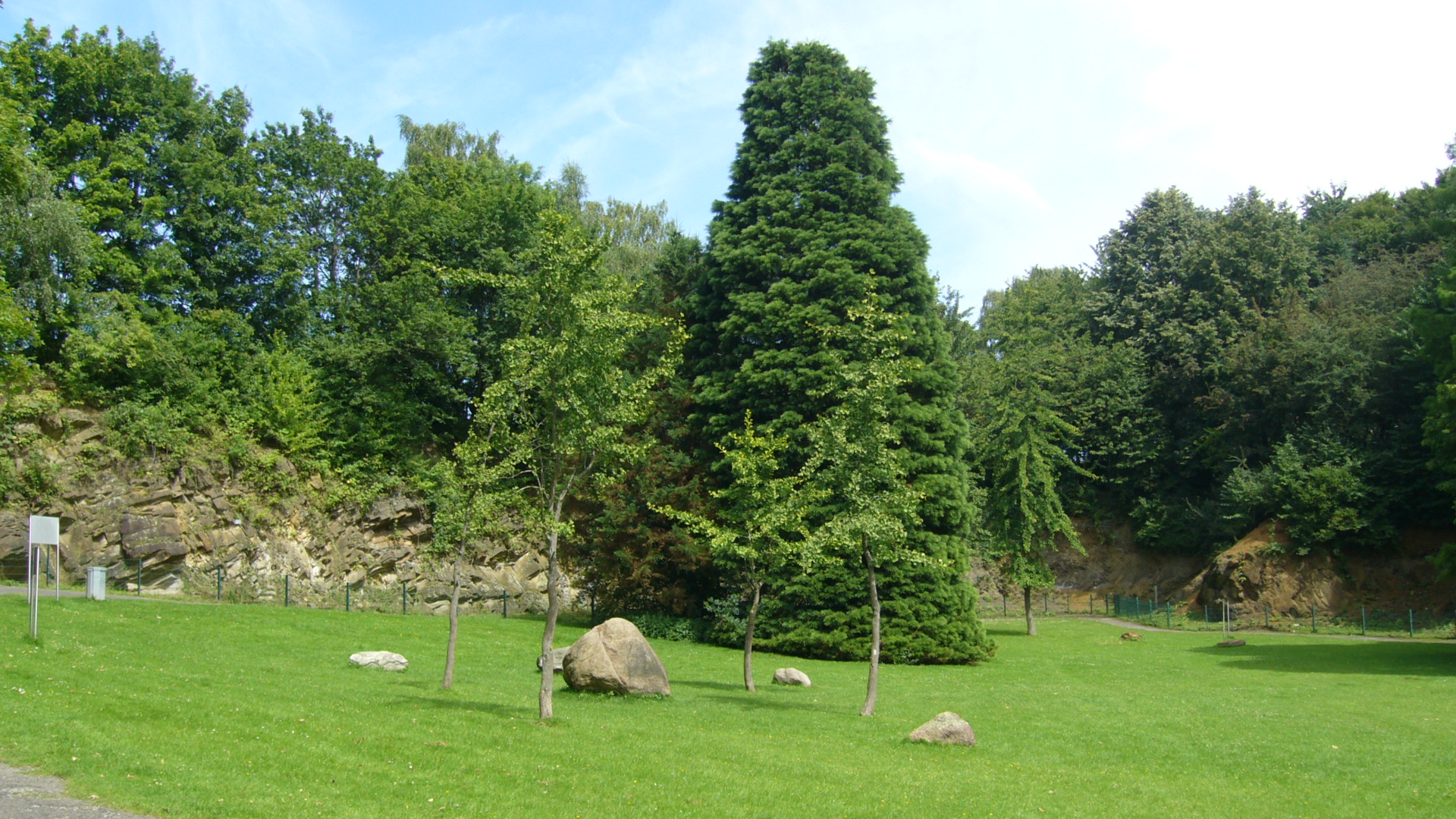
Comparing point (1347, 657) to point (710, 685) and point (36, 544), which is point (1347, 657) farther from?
point (36, 544)

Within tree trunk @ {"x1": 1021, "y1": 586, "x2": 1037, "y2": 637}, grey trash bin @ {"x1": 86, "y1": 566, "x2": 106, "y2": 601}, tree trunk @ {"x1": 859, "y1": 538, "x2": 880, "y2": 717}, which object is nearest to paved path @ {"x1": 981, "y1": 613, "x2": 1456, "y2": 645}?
tree trunk @ {"x1": 1021, "y1": 586, "x2": 1037, "y2": 637}

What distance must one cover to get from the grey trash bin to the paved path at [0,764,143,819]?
16.9 m

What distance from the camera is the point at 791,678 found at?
2355cm

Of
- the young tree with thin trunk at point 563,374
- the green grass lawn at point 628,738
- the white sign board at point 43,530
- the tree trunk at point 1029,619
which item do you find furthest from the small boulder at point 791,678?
the tree trunk at point 1029,619

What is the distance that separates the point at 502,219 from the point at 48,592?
22.5m

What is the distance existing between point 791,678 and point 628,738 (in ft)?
30.7

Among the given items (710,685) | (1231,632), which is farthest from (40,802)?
(1231,632)

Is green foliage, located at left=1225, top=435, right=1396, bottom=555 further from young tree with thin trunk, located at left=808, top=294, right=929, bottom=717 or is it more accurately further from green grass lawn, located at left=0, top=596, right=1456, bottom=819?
young tree with thin trunk, located at left=808, top=294, right=929, bottom=717

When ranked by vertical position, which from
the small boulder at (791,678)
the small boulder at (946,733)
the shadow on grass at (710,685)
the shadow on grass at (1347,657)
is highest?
the small boulder at (946,733)

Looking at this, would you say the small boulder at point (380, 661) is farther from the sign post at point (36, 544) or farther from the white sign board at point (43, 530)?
the white sign board at point (43, 530)

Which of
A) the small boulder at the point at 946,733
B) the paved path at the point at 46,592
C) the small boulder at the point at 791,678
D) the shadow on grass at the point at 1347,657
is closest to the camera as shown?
the small boulder at the point at 946,733

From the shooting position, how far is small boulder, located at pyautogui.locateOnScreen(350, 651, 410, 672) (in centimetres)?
2100

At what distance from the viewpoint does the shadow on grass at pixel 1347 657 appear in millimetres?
29781

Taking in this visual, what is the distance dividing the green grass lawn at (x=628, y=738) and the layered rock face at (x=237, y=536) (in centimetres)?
615
